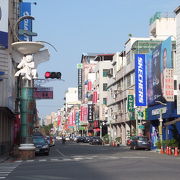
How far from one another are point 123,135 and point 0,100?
159 ft

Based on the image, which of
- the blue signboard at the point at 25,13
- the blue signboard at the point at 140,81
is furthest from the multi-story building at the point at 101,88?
the blue signboard at the point at 25,13

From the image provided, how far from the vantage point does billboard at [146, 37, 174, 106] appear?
1843 inches

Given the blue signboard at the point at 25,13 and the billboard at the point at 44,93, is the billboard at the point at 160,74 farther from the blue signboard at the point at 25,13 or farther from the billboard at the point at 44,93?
the blue signboard at the point at 25,13

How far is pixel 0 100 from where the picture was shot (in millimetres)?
32938

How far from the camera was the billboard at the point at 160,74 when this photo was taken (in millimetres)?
46812

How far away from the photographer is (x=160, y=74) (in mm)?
52844

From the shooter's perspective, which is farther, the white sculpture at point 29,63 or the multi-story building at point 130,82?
the multi-story building at point 130,82

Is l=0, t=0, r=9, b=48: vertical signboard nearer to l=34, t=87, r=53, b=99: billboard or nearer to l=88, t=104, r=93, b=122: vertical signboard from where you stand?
l=34, t=87, r=53, b=99: billboard

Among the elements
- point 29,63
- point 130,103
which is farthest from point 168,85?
point 130,103

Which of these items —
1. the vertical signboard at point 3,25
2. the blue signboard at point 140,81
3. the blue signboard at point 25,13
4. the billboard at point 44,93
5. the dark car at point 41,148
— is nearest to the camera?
the vertical signboard at point 3,25

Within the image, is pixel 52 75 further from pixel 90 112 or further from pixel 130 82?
pixel 90 112

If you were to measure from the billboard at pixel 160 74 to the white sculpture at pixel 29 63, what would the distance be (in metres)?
17.9

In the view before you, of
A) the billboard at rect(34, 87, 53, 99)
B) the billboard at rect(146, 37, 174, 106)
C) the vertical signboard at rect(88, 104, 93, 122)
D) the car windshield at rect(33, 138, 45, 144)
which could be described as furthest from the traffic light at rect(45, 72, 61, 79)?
the vertical signboard at rect(88, 104, 93, 122)

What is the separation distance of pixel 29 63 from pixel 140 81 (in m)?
30.9
